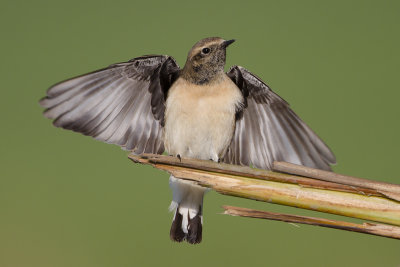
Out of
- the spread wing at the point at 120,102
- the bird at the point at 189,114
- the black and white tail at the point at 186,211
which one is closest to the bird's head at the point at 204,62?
the bird at the point at 189,114

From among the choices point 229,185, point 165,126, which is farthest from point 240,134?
point 229,185

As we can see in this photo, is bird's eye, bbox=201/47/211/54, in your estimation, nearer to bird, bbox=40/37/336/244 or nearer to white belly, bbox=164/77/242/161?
bird, bbox=40/37/336/244

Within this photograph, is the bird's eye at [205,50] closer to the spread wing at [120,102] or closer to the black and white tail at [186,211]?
the spread wing at [120,102]

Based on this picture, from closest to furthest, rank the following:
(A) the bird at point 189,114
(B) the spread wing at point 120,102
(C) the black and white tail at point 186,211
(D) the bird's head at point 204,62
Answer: (B) the spread wing at point 120,102 < (A) the bird at point 189,114 < (D) the bird's head at point 204,62 < (C) the black and white tail at point 186,211

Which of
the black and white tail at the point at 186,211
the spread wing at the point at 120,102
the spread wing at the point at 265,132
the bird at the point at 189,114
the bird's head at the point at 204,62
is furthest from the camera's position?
the black and white tail at the point at 186,211

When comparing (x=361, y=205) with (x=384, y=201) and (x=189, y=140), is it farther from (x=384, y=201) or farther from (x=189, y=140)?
(x=189, y=140)

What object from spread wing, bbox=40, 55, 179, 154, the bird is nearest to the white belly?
the bird
